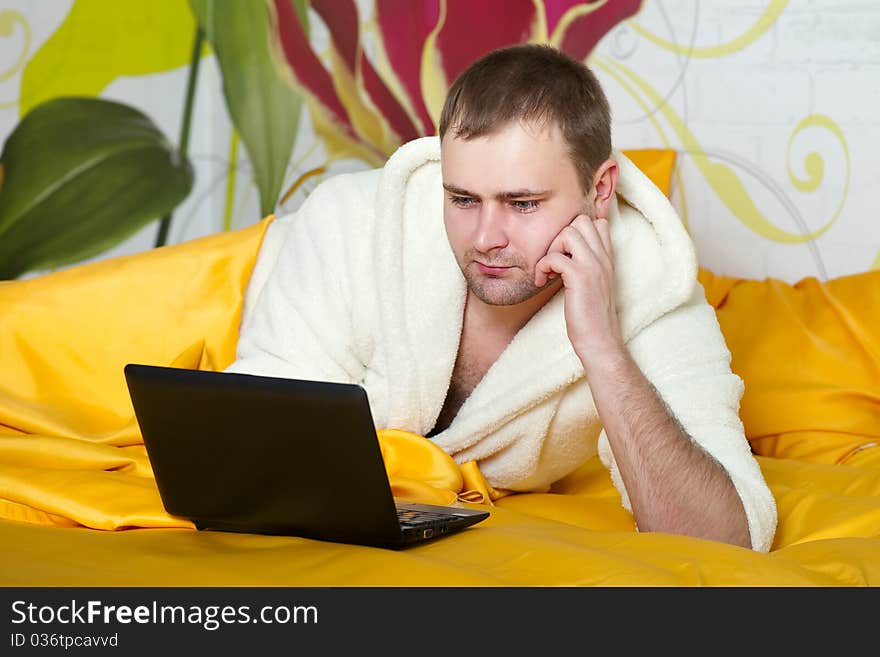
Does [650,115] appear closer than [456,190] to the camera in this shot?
No

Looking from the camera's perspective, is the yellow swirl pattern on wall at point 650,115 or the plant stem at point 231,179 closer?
the yellow swirl pattern on wall at point 650,115

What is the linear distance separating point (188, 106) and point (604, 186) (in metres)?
1.99

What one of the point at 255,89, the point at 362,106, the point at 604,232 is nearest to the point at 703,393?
the point at 604,232

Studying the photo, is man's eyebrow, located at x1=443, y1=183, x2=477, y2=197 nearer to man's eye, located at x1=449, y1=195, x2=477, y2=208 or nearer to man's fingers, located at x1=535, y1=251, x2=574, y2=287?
man's eye, located at x1=449, y1=195, x2=477, y2=208

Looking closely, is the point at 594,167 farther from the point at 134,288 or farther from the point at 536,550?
the point at 134,288

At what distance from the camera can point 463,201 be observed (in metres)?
1.67

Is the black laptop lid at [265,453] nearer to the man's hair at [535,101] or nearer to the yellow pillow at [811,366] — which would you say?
the man's hair at [535,101]

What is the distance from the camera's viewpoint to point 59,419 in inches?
78.7

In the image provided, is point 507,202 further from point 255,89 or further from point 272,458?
point 255,89

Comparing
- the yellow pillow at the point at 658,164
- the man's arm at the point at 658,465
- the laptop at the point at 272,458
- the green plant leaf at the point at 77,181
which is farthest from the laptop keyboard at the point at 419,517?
the green plant leaf at the point at 77,181

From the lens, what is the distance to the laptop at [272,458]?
1235 mm

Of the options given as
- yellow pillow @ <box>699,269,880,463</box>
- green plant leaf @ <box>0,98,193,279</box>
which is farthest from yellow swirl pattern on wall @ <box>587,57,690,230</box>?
green plant leaf @ <box>0,98,193,279</box>

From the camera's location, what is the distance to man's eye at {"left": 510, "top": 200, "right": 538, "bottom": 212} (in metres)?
1.66
